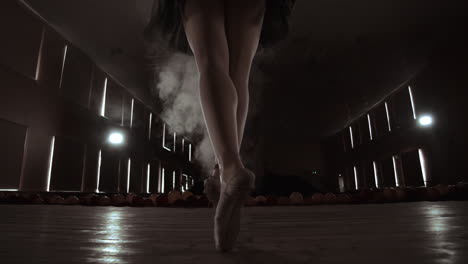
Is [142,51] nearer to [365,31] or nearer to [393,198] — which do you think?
[365,31]

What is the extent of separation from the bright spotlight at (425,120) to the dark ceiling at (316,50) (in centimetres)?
75

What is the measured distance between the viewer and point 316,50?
405 cm

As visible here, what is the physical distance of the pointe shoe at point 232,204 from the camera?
1.37 feet

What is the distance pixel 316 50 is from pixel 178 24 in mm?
3641

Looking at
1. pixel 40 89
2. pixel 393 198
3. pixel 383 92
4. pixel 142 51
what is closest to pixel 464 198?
pixel 393 198

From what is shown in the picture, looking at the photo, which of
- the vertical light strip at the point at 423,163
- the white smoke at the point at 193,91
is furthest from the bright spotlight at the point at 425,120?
the white smoke at the point at 193,91

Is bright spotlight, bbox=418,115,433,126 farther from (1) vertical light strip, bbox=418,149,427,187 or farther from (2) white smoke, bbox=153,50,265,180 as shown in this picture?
(2) white smoke, bbox=153,50,265,180

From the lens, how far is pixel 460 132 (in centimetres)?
412

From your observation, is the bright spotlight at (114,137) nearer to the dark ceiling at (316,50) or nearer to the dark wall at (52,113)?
the dark wall at (52,113)

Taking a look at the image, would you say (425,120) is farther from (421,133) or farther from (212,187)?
(212,187)

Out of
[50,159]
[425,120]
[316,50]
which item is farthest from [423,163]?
[50,159]

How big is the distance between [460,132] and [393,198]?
306cm

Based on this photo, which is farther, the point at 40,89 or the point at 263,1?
the point at 40,89

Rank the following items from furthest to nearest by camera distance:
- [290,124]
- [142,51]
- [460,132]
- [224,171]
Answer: [290,124]
[142,51]
[460,132]
[224,171]
